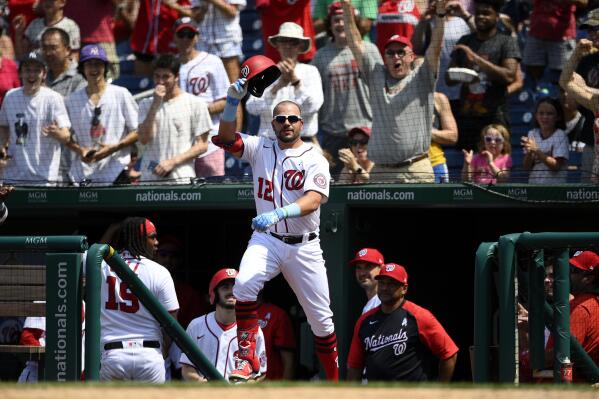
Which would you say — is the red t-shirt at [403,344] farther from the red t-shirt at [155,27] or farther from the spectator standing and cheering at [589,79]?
the red t-shirt at [155,27]

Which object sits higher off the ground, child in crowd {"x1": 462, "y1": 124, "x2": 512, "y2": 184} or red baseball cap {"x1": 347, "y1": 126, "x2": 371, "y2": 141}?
red baseball cap {"x1": 347, "y1": 126, "x2": 371, "y2": 141}

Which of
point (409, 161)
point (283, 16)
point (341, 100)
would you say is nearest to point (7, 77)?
point (283, 16)

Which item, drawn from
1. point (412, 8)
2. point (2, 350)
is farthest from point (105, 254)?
point (412, 8)

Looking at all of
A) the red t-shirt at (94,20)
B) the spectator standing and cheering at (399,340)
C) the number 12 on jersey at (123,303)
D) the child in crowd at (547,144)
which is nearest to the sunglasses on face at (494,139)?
the child in crowd at (547,144)

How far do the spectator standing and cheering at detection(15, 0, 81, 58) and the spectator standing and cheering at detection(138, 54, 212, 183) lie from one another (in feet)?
6.36

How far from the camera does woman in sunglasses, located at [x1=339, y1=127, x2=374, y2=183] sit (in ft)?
29.2

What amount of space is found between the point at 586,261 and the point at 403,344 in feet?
4.94

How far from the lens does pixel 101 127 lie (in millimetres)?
9430

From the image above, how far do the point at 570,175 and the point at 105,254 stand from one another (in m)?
3.62

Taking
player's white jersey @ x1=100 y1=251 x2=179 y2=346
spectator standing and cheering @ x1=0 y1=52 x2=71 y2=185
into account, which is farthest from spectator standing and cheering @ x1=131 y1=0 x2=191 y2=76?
player's white jersey @ x1=100 y1=251 x2=179 y2=346

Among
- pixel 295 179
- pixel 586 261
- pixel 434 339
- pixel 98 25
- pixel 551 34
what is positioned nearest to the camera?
pixel 586 261

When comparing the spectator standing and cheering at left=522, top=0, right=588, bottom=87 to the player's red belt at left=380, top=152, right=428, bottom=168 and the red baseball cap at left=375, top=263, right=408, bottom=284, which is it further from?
the red baseball cap at left=375, top=263, right=408, bottom=284

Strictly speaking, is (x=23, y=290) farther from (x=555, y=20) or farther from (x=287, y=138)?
(x=555, y=20)

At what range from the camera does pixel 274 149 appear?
697cm
